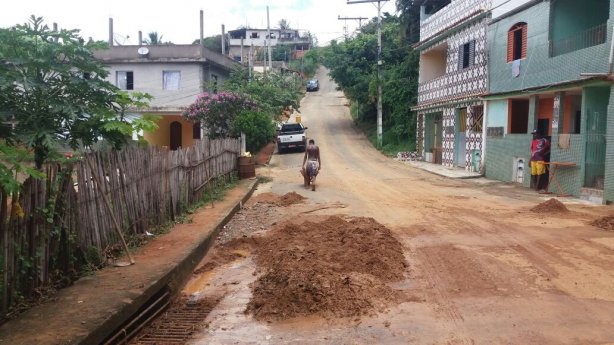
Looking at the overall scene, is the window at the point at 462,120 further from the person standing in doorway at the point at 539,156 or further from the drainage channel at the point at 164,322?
the drainage channel at the point at 164,322

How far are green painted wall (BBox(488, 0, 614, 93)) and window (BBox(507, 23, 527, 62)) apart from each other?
7.7 inches

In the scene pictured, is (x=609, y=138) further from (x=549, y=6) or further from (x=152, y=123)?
(x=152, y=123)

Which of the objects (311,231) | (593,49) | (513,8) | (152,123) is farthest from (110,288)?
(513,8)

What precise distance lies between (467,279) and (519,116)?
14209mm

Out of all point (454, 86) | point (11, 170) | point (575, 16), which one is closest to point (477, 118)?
point (454, 86)

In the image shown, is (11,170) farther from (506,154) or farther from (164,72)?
(164,72)

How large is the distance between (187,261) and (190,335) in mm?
2170

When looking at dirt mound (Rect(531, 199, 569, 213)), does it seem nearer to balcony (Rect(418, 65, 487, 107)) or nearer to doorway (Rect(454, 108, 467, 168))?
balcony (Rect(418, 65, 487, 107))

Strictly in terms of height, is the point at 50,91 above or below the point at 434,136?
above

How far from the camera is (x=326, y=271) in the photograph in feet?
20.7

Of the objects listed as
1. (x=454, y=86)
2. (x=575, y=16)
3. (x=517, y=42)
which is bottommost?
(x=454, y=86)

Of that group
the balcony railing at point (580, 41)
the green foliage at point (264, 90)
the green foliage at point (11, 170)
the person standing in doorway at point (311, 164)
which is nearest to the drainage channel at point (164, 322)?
the green foliage at point (11, 170)

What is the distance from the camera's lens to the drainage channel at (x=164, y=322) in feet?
16.2

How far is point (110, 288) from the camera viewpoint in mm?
5504
